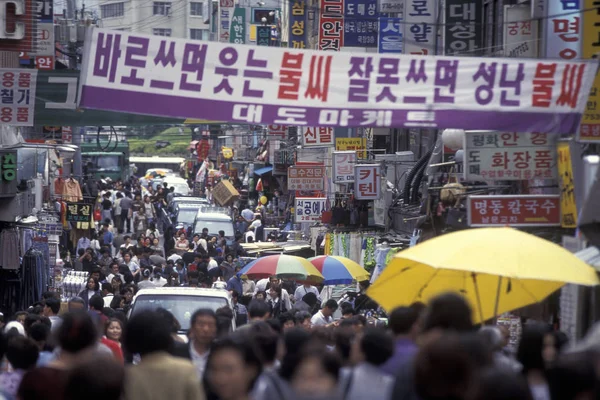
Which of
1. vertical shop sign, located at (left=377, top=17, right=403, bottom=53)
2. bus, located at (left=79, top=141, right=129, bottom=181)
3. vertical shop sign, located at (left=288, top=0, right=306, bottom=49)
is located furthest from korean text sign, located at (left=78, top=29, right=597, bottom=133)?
bus, located at (left=79, top=141, right=129, bottom=181)

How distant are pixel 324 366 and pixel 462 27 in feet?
43.4

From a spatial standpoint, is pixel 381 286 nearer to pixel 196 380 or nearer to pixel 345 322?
pixel 345 322

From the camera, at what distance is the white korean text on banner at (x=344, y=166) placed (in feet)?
86.7

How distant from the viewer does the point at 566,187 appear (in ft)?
39.7

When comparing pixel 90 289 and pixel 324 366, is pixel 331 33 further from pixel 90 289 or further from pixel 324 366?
pixel 324 366

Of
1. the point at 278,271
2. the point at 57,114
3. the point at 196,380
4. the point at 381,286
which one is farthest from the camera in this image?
the point at 278,271

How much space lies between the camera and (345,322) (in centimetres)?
1027

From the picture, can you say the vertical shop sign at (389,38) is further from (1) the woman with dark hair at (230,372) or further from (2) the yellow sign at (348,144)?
(1) the woman with dark hair at (230,372)

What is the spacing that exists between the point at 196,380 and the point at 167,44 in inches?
207

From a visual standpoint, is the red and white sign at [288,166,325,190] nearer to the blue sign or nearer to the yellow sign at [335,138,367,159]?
the yellow sign at [335,138,367,159]

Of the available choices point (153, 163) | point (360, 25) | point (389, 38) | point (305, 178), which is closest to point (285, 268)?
point (389, 38)

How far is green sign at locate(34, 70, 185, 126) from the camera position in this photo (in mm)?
13815

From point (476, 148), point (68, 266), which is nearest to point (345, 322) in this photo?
point (476, 148)

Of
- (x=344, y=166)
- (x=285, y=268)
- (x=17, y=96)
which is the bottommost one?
(x=285, y=268)
